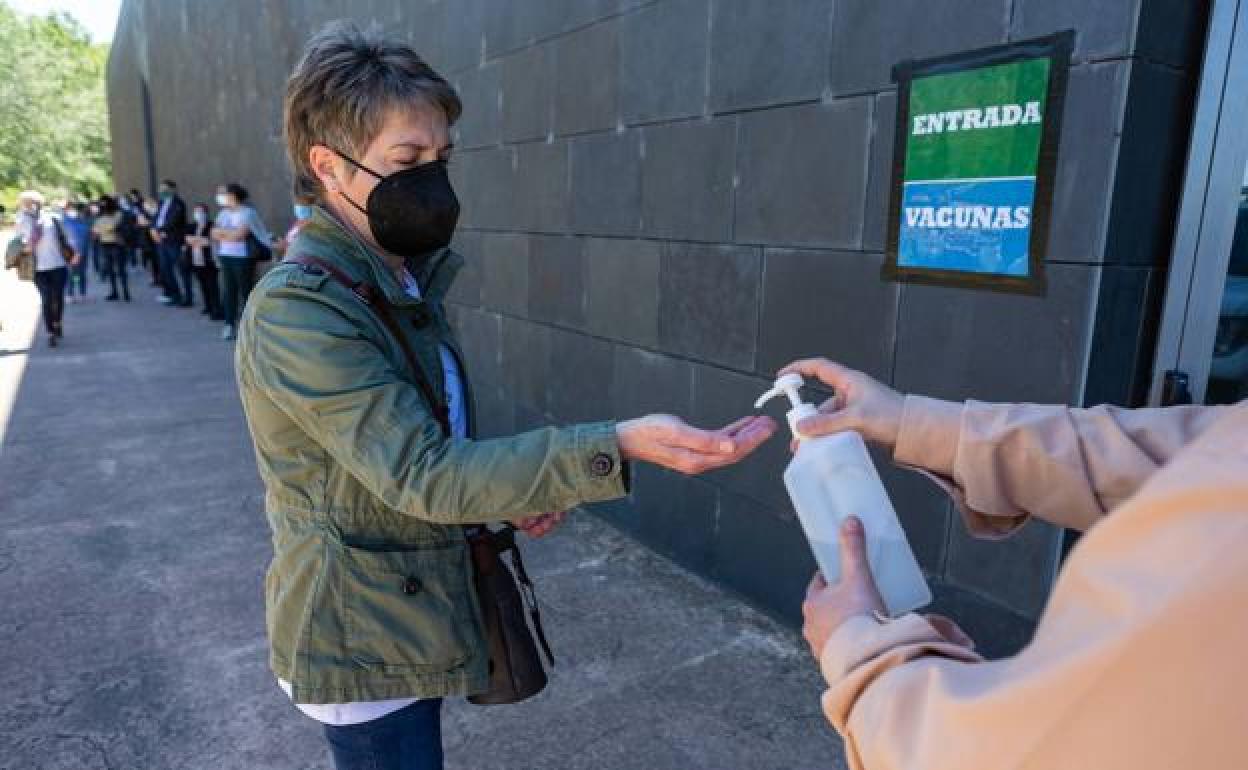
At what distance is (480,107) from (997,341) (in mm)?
4110

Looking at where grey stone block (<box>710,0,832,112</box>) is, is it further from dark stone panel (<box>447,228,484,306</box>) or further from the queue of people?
the queue of people

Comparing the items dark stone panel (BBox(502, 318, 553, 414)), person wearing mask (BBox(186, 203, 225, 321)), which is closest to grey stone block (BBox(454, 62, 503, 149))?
dark stone panel (BBox(502, 318, 553, 414))

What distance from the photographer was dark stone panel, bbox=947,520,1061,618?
260 centimetres

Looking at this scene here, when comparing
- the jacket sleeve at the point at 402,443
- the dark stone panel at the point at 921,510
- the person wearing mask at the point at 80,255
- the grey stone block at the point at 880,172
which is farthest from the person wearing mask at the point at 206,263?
the jacket sleeve at the point at 402,443

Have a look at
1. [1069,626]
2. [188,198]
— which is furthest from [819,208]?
[188,198]

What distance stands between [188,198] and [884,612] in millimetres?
20595

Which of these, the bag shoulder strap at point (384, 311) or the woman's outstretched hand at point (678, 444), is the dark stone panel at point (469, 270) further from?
the woman's outstretched hand at point (678, 444)

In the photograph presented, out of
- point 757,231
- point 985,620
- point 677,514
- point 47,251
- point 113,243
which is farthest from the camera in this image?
point 113,243

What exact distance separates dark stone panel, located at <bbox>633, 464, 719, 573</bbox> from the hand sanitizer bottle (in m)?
2.44

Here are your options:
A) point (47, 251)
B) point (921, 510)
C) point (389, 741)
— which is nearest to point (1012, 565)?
point (921, 510)

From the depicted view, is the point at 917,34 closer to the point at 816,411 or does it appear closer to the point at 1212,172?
the point at 1212,172

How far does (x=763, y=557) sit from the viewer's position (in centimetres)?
372

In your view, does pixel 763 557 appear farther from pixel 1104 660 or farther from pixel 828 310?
pixel 1104 660

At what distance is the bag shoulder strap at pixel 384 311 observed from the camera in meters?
1.54
